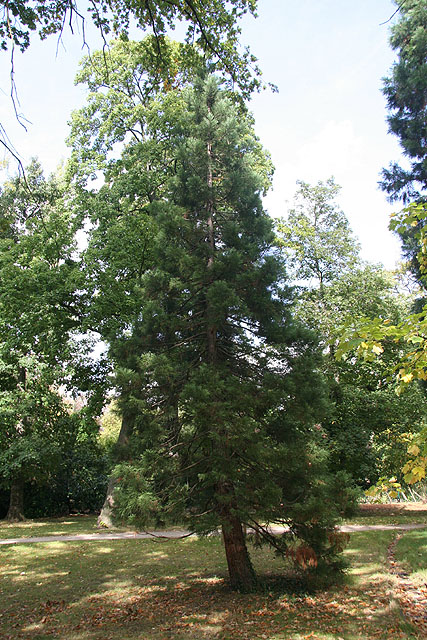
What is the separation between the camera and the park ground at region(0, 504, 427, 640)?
481cm

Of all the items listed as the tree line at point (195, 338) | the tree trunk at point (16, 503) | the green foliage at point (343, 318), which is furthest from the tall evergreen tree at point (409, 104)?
the tree trunk at point (16, 503)

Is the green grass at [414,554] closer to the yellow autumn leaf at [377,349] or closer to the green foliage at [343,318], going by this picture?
the green foliage at [343,318]

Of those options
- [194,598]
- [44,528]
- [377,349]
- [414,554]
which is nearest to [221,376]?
[194,598]

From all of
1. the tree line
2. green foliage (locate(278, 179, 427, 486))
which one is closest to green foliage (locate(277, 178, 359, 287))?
green foliage (locate(278, 179, 427, 486))

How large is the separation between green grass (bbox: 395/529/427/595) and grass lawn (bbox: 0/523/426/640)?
38cm

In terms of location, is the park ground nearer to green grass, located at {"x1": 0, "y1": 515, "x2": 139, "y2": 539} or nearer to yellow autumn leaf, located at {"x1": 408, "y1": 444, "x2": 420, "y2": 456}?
yellow autumn leaf, located at {"x1": 408, "y1": 444, "x2": 420, "y2": 456}

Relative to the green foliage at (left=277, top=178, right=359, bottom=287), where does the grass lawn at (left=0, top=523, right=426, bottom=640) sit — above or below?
below

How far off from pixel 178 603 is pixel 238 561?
977 mm

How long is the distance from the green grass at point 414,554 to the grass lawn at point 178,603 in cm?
38

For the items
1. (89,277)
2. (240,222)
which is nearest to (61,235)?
(89,277)

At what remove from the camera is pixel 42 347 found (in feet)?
47.2

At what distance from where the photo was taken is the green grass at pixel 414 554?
678 centimetres

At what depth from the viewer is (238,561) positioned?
6.36m

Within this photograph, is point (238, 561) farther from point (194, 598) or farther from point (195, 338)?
point (195, 338)
